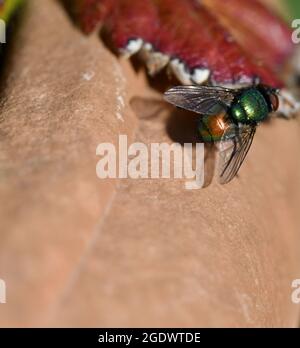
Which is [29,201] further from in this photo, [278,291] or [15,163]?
[278,291]

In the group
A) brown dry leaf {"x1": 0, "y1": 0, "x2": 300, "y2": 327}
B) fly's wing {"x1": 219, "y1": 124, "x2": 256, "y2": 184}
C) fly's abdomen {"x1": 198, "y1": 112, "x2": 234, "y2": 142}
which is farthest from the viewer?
fly's abdomen {"x1": 198, "y1": 112, "x2": 234, "y2": 142}

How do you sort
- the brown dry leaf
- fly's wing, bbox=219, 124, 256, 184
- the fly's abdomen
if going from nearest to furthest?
the brown dry leaf
fly's wing, bbox=219, 124, 256, 184
the fly's abdomen

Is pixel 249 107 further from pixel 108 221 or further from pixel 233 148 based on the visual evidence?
pixel 108 221

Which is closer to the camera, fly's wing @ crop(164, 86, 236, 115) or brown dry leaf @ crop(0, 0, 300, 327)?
brown dry leaf @ crop(0, 0, 300, 327)

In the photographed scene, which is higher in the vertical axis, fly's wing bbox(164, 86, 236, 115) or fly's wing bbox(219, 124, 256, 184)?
fly's wing bbox(164, 86, 236, 115)

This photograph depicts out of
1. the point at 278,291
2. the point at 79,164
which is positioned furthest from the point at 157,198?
the point at 278,291

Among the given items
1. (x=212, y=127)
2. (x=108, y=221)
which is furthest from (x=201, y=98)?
(x=108, y=221)
